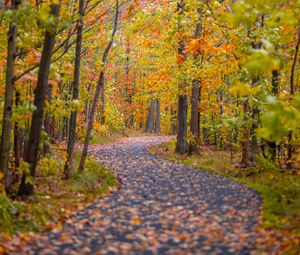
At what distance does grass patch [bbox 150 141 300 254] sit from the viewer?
22.5ft

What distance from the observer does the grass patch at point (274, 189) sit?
686 cm

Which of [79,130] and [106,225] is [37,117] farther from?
[79,130]

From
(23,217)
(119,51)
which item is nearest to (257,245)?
(23,217)

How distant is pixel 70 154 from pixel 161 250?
19.3 ft

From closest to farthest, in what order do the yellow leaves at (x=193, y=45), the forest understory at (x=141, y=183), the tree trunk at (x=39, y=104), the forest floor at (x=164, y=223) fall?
the forest floor at (x=164, y=223), the forest understory at (x=141, y=183), the tree trunk at (x=39, y=104), the yellow leaves at (x=193, y=45)

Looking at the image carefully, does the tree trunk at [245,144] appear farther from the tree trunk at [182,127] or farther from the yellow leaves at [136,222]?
the yellow leaves at [136,222]

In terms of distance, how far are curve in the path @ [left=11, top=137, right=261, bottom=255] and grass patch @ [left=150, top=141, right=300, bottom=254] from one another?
12.4 inches

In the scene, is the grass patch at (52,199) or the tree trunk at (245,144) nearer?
the grass patch at (52,199)

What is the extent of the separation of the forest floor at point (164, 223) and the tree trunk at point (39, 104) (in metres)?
1.46

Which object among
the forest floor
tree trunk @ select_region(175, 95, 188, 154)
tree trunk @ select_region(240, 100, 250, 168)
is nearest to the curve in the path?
the forest floor

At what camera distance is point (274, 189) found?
10164 mm

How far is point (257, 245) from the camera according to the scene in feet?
19.9

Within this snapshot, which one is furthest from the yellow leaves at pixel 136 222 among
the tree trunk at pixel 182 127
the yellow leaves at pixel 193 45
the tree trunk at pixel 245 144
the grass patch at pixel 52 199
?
the tree trunk at pixel 182 127

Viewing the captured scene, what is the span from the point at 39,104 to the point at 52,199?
226 cm
